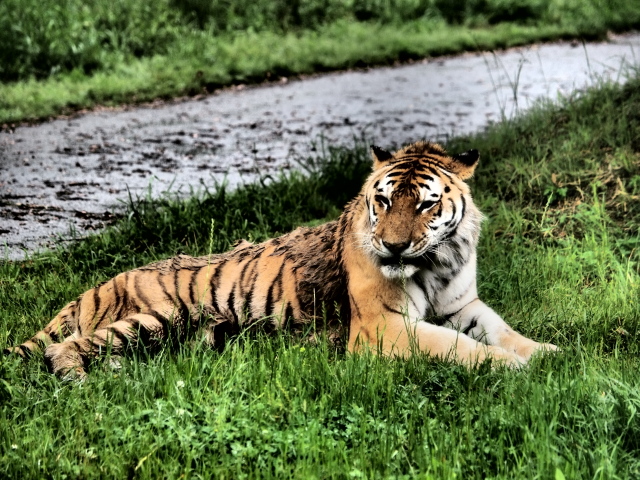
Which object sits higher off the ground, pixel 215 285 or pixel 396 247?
pixel 396 247

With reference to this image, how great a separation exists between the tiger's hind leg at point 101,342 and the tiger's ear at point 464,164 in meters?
1.72

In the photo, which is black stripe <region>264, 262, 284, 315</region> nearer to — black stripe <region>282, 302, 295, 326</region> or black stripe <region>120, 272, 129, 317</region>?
black stripe <region>282, 302, 295, 326</region>

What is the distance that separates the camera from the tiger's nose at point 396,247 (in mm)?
4004

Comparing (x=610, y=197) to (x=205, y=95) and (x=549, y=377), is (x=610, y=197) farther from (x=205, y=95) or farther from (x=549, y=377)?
(x=205, y=95)

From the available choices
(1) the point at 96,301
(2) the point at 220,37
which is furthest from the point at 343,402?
(2) the point at 220,37

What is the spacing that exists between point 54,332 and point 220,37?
880cm

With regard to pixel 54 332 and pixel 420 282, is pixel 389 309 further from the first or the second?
pixel 54 332

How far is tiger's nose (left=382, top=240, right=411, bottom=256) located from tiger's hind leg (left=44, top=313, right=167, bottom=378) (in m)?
1.25

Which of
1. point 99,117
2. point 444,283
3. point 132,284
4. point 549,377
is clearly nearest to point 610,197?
point 444,283

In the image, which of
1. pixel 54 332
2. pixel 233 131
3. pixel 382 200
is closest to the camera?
pixel 382 200

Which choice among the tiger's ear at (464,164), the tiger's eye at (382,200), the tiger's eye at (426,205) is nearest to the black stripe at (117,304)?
the tiger's eye at (382,200)

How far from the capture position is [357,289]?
4293 mm

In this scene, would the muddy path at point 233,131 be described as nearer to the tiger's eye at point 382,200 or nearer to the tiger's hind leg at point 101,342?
the tiger's hind leg at point 101,342

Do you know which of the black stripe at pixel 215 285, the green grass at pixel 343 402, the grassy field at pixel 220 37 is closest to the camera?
the green grass at pixel 343 402
